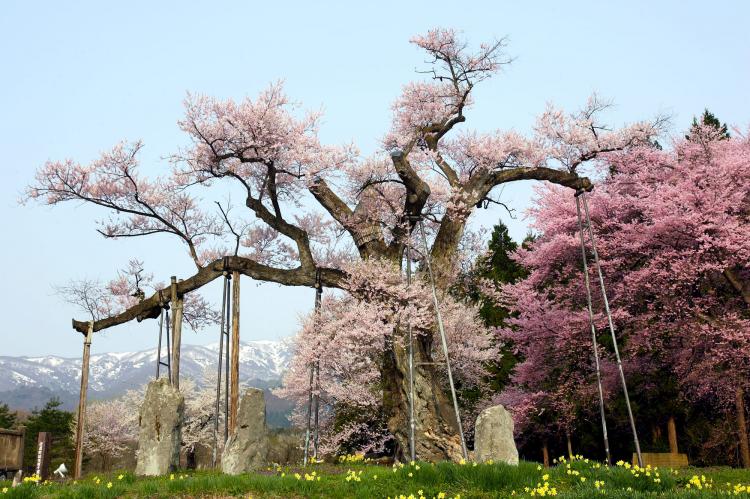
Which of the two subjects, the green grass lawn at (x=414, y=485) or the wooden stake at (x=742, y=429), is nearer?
the green grass lawn at (x=414, y=485)

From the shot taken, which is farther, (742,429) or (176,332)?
(176,332)

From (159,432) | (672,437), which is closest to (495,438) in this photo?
(159,432)

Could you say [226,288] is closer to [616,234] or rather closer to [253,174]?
[253,174]

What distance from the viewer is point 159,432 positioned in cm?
1512

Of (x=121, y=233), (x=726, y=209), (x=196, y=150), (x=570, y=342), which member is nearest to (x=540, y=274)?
(x=570, y=342)

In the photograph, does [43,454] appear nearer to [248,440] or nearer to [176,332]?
[176,332]

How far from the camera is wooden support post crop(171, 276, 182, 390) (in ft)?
70.7

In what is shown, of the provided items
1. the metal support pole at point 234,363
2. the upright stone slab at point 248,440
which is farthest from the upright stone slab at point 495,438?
the metal support pole at point 234,363

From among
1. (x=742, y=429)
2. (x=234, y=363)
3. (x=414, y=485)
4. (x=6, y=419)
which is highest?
(x=234, y=363)

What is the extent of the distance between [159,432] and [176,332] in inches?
275

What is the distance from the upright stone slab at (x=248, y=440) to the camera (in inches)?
530

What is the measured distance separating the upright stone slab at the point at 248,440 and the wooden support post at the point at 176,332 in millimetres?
8096

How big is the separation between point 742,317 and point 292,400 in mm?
14758

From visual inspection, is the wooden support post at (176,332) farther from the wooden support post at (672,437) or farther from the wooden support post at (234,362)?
the wooden support post at (672,437)
